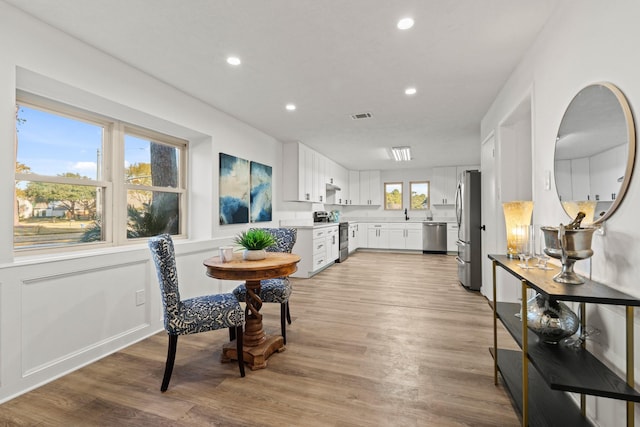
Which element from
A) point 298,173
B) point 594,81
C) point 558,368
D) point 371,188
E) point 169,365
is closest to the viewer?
point 558,368

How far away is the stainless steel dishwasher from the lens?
8125 mm

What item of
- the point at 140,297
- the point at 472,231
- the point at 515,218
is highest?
the point at 515,218

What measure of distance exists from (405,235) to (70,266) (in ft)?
24.8

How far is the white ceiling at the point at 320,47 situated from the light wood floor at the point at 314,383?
97.5 inches

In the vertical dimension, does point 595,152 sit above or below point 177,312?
above

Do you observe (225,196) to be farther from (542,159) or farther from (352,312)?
(542,159)

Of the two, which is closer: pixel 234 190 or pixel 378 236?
pixel 234 190

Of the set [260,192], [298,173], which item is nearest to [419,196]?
[298,173]

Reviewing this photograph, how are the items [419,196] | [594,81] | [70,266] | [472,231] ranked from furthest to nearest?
1. [419,196]
2. [472,231]
3. [70,266]
4. [594,81]

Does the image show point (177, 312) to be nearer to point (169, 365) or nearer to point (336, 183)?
point (169, 365)

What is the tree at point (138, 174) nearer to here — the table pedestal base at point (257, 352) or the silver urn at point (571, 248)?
the table pedestal base at point (257, 352)

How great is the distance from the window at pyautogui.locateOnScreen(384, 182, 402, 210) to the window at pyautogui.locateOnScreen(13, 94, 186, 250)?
6.89 meters

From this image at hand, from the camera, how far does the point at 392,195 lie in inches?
364

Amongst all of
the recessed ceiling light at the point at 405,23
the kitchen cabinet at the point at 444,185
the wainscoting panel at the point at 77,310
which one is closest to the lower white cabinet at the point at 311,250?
the wainscoting panel at the point at 77,310
